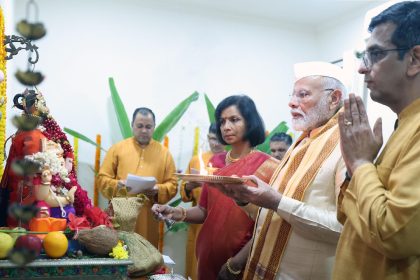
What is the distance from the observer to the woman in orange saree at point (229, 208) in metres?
2.17

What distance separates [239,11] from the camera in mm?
5652

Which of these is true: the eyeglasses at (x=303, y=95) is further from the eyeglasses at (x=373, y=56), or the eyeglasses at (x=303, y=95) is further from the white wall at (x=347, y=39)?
the white wall at (x=347, y=39)

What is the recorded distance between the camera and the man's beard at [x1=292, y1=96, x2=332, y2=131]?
185 centimetres

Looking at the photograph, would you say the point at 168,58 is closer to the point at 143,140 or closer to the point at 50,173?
the point at 143,140

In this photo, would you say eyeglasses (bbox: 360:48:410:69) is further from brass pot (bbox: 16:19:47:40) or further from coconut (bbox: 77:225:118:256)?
coconut (bbox: 77:225:118:256)

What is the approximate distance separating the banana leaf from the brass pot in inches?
173

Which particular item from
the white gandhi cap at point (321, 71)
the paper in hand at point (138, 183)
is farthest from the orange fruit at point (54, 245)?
the paper in hand at point (138, 183)

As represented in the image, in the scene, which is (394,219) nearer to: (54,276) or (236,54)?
(54,276)

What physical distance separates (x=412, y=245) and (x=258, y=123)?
1.52m

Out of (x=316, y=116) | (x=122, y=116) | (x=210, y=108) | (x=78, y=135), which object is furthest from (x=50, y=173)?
(x=210, y=108)

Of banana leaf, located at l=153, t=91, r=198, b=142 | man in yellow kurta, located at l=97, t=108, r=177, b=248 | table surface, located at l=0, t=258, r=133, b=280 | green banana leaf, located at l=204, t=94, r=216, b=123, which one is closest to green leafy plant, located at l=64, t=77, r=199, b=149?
banana leaf, located at l=153, t=91, r=198, b=142

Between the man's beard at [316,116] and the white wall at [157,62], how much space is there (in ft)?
11.5

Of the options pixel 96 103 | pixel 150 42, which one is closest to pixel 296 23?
pixel 150 42

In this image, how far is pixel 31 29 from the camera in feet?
1.60
